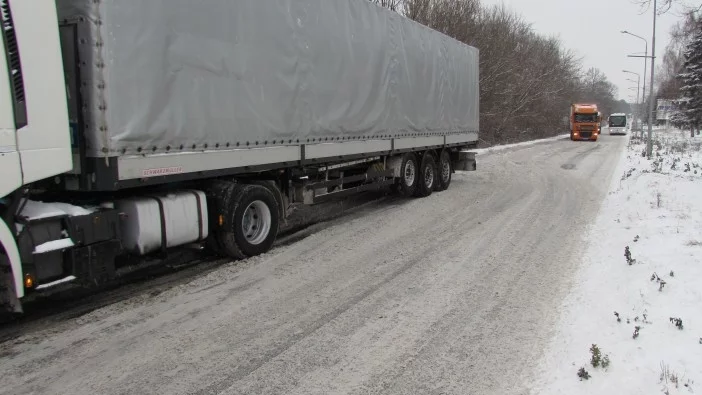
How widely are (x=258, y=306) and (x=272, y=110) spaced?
287 cm

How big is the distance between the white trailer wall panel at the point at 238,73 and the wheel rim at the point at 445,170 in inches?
113

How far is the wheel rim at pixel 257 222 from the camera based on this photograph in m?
6.89

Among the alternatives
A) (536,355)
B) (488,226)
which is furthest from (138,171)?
(488,226)

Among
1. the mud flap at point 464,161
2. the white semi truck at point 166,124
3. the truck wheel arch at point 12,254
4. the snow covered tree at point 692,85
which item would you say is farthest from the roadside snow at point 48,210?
the snow covered tree at point 692,85

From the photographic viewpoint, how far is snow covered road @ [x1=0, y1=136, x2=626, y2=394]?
3721 mm

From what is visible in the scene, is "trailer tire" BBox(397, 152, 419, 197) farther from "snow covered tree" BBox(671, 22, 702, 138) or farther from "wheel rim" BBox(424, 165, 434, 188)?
"snow covered tree" BBox(671, 22, 702, 138)

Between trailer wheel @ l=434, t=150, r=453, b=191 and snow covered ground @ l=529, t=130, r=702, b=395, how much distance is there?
5196mm

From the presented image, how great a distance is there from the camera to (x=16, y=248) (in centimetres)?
391

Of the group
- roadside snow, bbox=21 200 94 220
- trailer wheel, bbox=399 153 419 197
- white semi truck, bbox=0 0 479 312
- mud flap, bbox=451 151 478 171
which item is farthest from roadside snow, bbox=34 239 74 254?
mud flap, bbox=451 151 478 171

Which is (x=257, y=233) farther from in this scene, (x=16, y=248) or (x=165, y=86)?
(x=16, y=248)

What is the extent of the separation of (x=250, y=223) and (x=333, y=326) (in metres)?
2.72

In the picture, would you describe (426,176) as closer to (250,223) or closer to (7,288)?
(250,223)

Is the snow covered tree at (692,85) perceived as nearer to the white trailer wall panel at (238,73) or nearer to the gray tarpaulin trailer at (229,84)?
the white trailer wall panel at (238,73)

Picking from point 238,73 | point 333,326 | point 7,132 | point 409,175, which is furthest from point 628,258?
point 7,132
